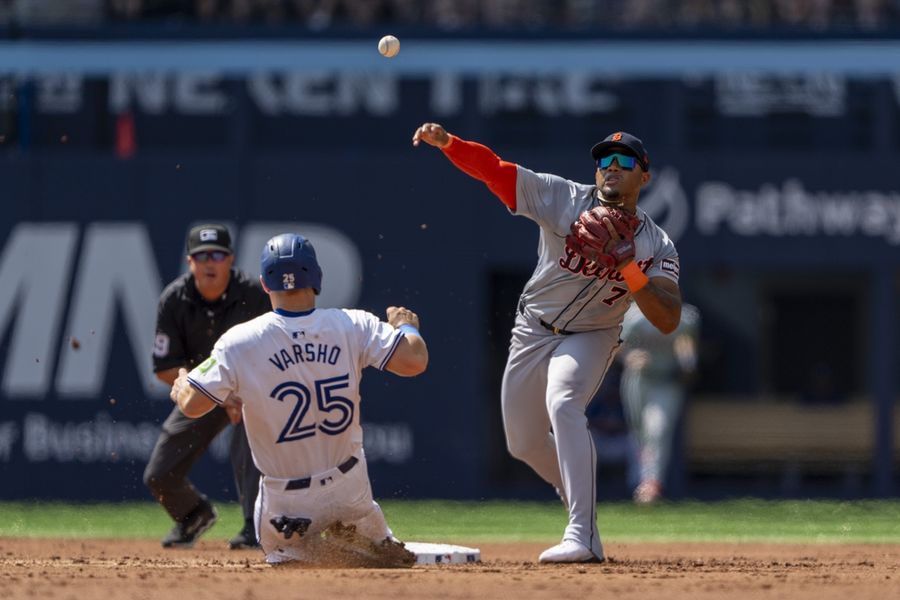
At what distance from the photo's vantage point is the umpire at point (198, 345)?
8.51 metres

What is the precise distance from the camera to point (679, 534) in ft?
34.3

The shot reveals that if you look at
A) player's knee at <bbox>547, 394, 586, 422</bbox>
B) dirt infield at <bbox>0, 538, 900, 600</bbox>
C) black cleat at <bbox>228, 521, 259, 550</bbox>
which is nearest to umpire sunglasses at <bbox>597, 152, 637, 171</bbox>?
player's knee at <bbox>547, 394, 586, 422</bbox>

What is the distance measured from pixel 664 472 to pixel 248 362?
7.13 meters

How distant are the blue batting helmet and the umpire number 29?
38 cm

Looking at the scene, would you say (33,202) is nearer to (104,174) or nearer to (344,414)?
(104,174)

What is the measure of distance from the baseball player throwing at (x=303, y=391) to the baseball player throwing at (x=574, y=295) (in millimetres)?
895

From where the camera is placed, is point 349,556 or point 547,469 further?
point 547,469

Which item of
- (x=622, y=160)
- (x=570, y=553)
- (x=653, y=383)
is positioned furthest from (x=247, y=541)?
(x=653, y=383)

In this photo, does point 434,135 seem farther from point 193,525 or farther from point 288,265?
point 193,525

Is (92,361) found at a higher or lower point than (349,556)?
higher

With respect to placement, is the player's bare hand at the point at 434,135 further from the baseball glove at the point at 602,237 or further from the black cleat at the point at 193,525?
the black cleat at the point at 193,525

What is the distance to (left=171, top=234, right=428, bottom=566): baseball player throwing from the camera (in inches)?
258

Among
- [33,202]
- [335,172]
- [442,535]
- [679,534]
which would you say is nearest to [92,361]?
[33,202]

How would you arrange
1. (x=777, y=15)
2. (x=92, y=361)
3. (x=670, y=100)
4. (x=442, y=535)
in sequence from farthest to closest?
(x=777, y=15) < (x=670, y=100) < (x=92, y=361) < (x=442, y=535)
